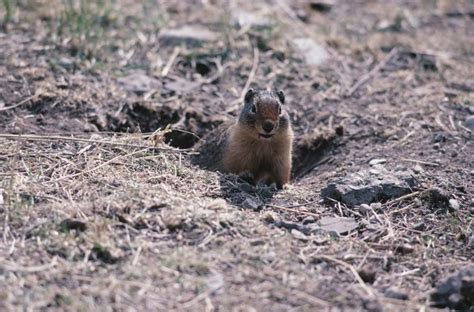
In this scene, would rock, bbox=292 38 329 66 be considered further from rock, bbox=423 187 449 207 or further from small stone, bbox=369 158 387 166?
rock, bbox=423 187 449 207

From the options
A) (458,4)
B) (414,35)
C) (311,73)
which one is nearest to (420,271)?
(311,73)

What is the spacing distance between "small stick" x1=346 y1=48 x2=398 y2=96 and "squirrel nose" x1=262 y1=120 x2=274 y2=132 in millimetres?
2320

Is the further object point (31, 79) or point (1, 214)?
point (31, 79)

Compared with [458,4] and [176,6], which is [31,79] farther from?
[458,4]

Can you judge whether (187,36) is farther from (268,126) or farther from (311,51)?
(268,126)

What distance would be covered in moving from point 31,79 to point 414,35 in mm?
5204

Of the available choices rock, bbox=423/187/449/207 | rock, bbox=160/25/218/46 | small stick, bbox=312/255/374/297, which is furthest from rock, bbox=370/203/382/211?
rock, bbox=160/25/218/46

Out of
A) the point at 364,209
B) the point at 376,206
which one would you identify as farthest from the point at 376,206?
the point at 364,209

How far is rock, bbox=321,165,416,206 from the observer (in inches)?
237

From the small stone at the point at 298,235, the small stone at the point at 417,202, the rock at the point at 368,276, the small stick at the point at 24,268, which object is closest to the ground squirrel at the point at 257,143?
the small stone at the point at 417,202

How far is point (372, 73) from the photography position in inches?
358

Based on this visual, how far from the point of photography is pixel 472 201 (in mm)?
6027

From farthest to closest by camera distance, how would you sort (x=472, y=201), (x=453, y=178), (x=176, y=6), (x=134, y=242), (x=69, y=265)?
(x=176, y=6)
(x=453, y=178)
(x=472, y=201)
(x=134, y=242)
(x=69, y=265)

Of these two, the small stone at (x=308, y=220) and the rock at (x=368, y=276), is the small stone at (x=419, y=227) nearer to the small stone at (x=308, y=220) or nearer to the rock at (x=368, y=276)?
the small stone at (x=308, y=220)
